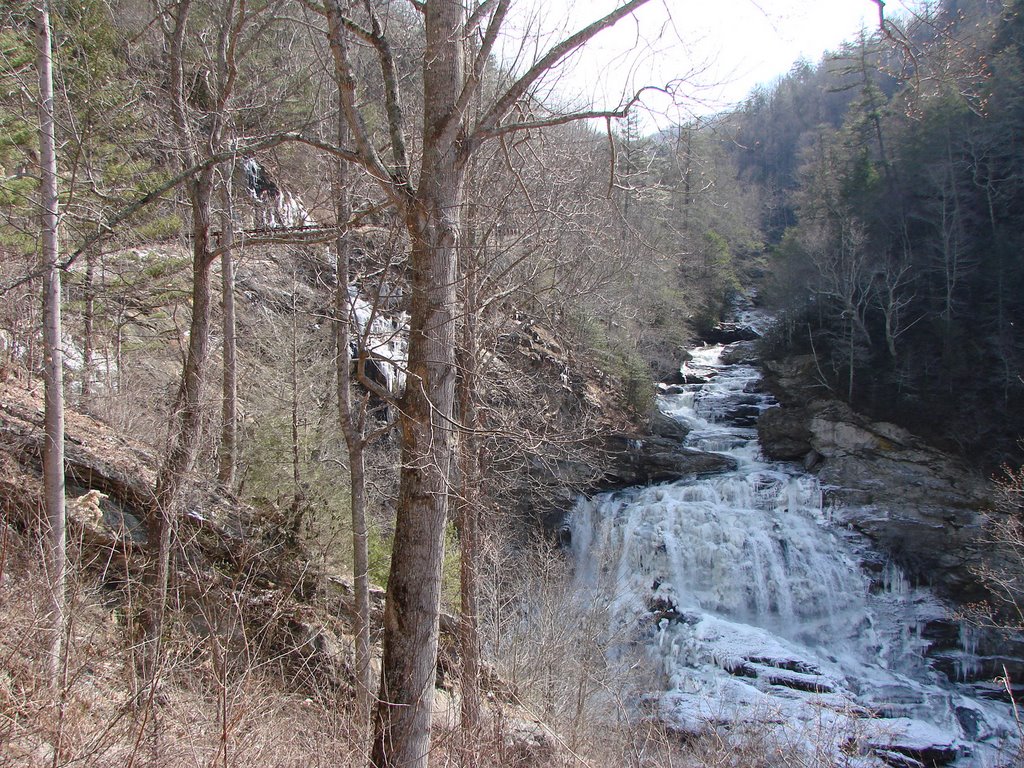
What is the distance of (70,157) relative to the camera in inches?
219

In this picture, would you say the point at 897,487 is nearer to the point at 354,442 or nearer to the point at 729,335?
the point at 729,335

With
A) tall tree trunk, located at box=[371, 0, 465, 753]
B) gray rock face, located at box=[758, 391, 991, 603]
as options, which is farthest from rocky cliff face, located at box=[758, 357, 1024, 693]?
tall tree trunk, located at box=[371, 0, 465, 753]

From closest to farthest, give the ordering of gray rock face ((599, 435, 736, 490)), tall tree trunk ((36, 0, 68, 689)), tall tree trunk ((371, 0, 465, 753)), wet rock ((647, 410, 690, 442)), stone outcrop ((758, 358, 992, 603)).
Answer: tall tree trunk ((371, 0, 465, 753))
tall tree trunk ((36, 0, 68, 689))
stone outcrop ((758, 358, 992, 603))
gray rock face ((599, 435, 736, 490))
wet rock ((647, 410, 690, 442))

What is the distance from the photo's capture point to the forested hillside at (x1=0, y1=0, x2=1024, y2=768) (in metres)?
3.50

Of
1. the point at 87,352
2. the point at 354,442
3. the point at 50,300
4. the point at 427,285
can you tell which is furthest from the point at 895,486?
the point at 50,300

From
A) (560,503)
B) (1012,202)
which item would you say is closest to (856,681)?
(560,503)

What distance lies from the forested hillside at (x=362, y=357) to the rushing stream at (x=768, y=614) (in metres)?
0.81

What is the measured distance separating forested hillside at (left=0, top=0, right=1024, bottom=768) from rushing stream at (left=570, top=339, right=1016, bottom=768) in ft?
2.65

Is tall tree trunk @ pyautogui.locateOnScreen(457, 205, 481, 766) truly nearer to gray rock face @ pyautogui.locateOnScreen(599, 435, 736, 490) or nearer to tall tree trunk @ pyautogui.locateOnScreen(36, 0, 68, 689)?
tall tree trunk @ pyautogui.locateOnScreen(36, 0, 68, 689)

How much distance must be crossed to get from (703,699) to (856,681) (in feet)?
12.1

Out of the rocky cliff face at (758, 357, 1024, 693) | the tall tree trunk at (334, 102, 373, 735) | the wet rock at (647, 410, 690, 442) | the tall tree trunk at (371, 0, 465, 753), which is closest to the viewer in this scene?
the tall tree trunk at (371, 0, 465, 753)

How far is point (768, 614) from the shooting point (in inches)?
586

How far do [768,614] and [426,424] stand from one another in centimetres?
1416

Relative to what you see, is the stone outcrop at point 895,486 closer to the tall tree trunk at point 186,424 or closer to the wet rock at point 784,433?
the wet rock at point 784,433
